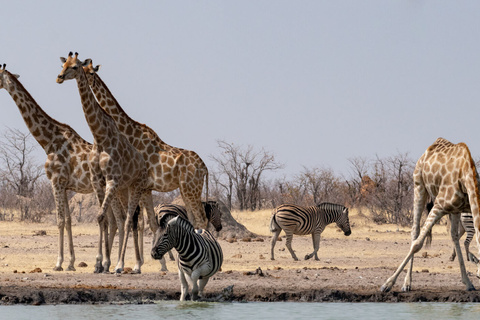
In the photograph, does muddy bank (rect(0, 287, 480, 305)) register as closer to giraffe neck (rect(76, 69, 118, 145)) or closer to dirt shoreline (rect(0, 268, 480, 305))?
dirt shoreline (rect(0, 268, 480, 305))

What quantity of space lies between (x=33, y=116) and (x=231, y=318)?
23.2ft

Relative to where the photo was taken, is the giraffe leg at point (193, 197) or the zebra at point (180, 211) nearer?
the giraffe leg at point (193, 197)

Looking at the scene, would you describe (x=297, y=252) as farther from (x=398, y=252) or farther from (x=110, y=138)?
(x=110, y=138)

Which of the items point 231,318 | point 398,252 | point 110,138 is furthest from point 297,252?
point 231,318

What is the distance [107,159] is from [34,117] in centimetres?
197

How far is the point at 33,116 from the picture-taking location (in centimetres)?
1472

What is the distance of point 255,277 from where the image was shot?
1307 centimetres

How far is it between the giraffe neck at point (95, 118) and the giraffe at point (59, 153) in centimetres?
73

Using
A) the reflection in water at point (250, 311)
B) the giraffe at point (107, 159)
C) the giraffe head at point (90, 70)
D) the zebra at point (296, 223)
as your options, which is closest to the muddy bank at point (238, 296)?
the reflection in water at point (250, 311)

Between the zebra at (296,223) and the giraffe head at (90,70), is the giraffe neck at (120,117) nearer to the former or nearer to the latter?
the giraffe head at (90,70)

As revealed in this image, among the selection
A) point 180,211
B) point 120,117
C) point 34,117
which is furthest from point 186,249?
point 180,211

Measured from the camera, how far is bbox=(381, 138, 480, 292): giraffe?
10367mm

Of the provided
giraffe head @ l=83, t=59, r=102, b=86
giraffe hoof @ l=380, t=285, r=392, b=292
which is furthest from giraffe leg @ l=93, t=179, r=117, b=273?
giraffe hoof @ l=380, t=285, r=392, b=292

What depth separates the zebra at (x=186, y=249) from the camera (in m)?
9.68
